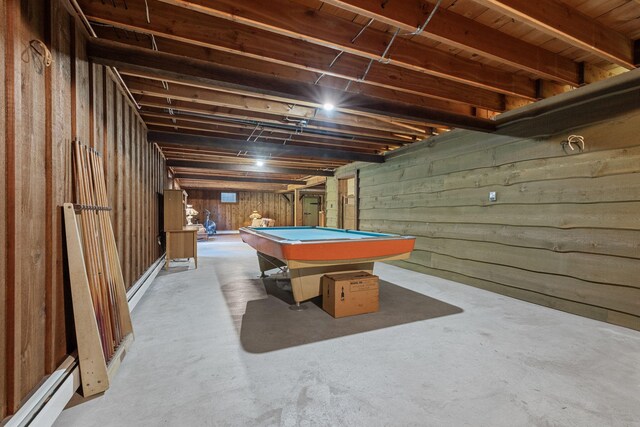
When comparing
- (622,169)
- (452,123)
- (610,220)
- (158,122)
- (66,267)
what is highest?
(158,122)

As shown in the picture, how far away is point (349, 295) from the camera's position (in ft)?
8.58

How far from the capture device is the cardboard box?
2.58 meters

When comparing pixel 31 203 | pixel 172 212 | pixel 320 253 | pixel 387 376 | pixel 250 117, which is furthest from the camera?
pixel 172 212

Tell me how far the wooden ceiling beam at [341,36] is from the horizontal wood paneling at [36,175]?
721mm

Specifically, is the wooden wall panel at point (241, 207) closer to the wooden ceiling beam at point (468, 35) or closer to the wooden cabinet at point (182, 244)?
the wooden cabinet at point (182, 244)

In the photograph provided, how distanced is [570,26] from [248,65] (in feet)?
8.24

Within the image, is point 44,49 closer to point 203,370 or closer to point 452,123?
point 203,370

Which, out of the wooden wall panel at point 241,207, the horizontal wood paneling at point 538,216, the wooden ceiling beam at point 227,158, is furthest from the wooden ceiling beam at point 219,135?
→ the wooden wall panel at point 241,207

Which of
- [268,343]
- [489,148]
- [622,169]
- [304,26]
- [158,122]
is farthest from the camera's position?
[158,122]

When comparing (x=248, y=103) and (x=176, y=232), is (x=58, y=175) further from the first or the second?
(x=176, y=232)

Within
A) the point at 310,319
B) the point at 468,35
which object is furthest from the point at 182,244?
the point at 468,35

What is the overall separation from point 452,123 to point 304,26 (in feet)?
6.81

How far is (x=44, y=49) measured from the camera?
4.53 ft

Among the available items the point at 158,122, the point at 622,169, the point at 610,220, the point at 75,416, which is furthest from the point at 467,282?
the point at 158,122
